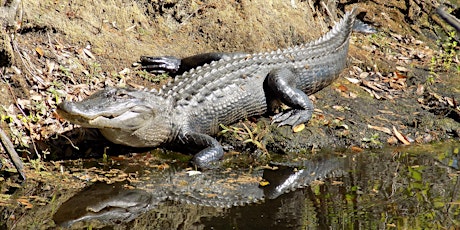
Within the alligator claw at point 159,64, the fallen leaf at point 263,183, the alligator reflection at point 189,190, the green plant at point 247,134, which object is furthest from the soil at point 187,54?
the fallen leaf at point 263,183

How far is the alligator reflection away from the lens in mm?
4020

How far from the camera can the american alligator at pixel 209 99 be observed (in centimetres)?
535

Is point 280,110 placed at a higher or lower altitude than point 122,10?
lower

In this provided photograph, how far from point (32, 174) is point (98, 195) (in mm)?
738

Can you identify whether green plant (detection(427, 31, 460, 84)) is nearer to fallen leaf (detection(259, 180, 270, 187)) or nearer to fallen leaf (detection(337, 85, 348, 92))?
fallen leaf (detection(337, 85, 348, 92))

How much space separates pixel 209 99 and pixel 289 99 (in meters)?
0.88

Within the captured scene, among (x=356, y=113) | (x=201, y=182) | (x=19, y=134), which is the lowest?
(x=356, y=113)

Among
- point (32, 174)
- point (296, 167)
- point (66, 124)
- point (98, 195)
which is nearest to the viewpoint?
point (98, 195)

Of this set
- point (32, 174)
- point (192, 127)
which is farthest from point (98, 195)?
point (192, 127)

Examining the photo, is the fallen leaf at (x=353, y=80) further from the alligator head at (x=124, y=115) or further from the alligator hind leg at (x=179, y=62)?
the alligator head at (x=124, y=115)

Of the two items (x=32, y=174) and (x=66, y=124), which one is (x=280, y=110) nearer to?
(x=66, y=124)

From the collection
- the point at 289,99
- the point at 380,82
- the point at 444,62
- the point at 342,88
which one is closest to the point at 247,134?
the point at 289,99

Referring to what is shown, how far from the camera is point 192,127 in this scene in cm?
588

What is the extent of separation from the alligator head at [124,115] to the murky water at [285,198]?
1.42 ft
